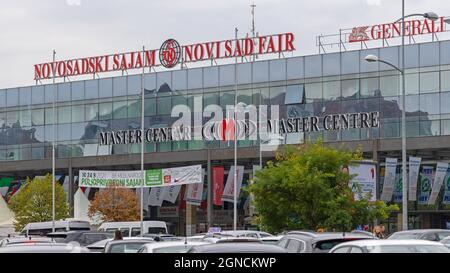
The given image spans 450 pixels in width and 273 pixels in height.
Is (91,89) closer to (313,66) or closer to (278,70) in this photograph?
(278,70)

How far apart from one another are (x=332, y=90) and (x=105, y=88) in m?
21.5

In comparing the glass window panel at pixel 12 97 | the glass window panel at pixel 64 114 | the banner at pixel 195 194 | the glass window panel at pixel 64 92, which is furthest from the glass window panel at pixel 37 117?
the banner at pixel 195 194

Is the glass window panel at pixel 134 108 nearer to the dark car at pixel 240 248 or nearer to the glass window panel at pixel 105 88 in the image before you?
the glass window panel at pixel 105 88

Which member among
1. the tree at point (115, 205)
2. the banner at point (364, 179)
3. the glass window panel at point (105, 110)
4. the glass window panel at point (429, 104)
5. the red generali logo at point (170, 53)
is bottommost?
the tree at point (115, 205)

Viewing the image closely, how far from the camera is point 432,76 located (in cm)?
6656

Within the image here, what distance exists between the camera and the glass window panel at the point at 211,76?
7725 cm

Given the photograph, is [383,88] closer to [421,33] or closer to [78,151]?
[421,33]

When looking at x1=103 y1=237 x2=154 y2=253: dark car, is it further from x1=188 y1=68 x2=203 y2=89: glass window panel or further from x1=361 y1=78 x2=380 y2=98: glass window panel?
x1=188 y1=68 x2=203 y2=89: glass window panel

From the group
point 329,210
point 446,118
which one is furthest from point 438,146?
point 329,210

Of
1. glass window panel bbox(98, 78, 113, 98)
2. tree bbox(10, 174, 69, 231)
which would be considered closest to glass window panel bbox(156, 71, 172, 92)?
glass window panel bbox(98, 78, 113, 98)

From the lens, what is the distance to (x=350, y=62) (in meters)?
70.8

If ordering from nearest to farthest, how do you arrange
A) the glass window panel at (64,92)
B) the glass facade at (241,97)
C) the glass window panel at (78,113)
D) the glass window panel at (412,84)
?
the glass facade at (241,97) → the glass window panel at (412,84) → the glass window panel at (78,113) → the glass window panel at (64,92)

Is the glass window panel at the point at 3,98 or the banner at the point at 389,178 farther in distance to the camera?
the glass window panel at the point at 3,98

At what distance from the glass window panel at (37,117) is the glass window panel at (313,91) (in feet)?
86.1
